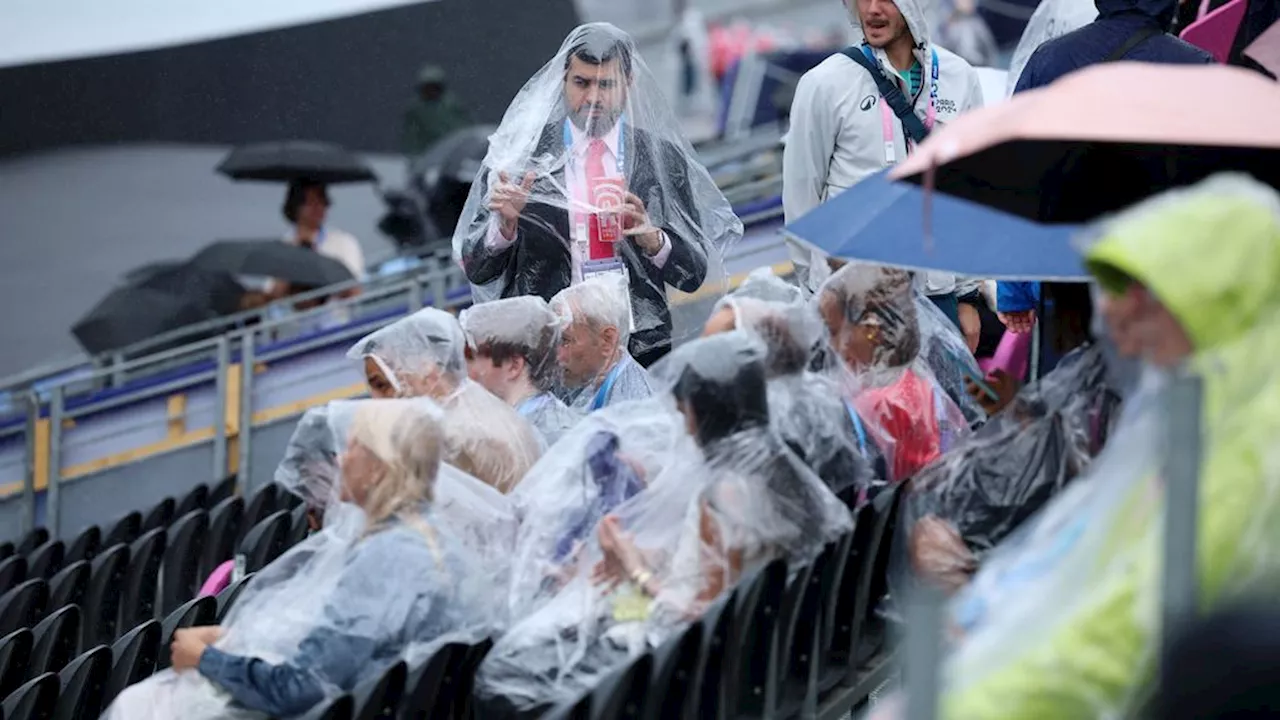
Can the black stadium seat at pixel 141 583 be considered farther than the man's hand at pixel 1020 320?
Yes

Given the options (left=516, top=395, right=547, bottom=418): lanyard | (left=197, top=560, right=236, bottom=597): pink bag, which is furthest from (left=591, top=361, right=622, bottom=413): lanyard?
(left=197, top=560, right=236, bottom=597): pink bag

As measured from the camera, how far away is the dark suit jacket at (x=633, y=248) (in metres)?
5.51

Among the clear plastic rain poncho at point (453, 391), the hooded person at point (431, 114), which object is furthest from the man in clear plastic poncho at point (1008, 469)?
the hooded person at point (431, 114)

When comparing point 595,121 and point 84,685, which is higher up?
point 595,121

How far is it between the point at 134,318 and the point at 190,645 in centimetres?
615

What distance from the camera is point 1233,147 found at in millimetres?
3791

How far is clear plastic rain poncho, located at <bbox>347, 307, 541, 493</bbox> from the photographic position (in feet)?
15.2

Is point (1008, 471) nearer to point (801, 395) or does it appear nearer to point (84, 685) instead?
point (801, 395)

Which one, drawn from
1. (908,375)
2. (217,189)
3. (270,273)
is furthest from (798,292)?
(217,189)

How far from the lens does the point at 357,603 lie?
392 centimetres

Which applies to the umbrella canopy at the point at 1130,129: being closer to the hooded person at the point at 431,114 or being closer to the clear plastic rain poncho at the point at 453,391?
the clear plastic rain poncho at the point at 453,391

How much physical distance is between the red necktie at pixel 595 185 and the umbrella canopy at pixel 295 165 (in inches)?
188

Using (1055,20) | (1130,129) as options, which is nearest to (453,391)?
(1130,129)

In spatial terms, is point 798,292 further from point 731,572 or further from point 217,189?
point 217,189
